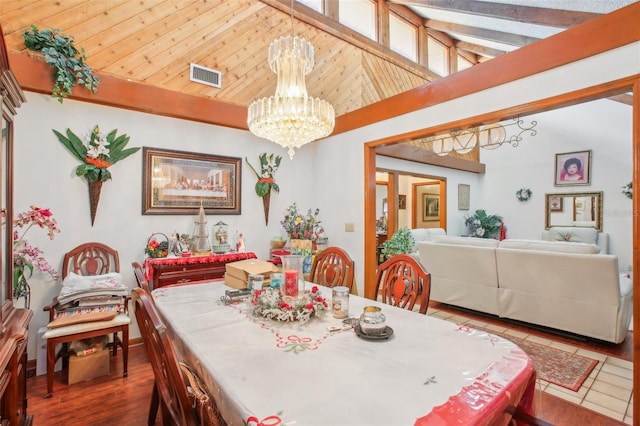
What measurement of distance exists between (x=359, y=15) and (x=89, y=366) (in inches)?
222

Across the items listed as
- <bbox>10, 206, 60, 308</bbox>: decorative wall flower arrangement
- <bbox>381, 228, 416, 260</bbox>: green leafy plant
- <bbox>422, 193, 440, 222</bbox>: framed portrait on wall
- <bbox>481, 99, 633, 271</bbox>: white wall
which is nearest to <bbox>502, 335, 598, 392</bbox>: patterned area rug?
<bbox>381, 228, 416, 260</bbox>: green leafy plant

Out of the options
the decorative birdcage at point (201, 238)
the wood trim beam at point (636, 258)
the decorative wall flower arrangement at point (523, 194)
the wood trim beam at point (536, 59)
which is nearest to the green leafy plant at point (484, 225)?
the decorative wall flower arrangement at point (523, 194)

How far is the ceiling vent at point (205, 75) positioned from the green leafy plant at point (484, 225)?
658 cm

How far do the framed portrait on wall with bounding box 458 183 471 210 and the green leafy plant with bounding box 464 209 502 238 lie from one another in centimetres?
35

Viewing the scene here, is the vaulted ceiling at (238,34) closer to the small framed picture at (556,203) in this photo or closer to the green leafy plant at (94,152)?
the green leafy plant at (94,152)

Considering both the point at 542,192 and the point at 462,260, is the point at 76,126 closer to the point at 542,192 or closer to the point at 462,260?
the point at 462,260

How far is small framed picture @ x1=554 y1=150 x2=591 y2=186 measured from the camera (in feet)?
21.0

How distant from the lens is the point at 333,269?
239 centimetres

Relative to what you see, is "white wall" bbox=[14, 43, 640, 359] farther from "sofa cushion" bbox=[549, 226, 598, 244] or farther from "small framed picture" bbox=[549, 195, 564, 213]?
"small framed picture" bbox=[549, 195, 564, 213]

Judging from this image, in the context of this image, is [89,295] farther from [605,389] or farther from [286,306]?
[605,389]

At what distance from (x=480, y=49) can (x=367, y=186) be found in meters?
4.64

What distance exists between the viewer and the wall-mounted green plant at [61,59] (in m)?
2.51

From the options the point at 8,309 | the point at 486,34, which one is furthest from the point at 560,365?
the point at 486,34

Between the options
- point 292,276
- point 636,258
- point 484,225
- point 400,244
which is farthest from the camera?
point 484,225
